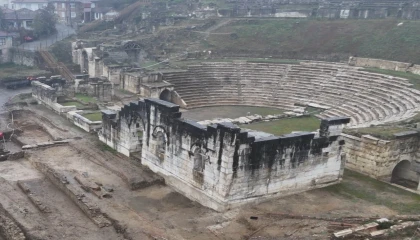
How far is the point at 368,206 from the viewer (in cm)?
1733

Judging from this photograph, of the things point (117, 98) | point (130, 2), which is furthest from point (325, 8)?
point (130, 2)

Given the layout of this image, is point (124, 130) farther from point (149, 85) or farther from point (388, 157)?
point (388, 157)

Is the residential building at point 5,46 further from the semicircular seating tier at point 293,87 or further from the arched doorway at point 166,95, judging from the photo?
the arched doorway at point 166,95

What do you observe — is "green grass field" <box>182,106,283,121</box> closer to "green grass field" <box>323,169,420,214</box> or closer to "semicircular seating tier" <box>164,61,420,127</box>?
"semicircular seating tier" <box>164,61,420,127</box>

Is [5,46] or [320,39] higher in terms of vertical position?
[320,39]

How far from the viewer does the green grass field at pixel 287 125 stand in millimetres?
27484

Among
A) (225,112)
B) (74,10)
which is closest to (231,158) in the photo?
(225,112)

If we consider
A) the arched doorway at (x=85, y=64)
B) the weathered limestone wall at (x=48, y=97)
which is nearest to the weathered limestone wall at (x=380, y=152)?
the weathered limestone wall at (x=48, y=97)

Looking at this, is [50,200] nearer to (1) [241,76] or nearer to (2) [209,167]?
(2) [209,167]

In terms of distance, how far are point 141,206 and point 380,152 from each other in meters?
11.4

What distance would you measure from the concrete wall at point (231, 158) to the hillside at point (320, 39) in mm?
23569

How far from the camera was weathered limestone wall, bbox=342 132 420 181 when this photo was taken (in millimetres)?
20234

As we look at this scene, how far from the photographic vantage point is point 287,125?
28.6m

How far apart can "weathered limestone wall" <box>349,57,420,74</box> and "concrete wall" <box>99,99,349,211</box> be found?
20594 mm
